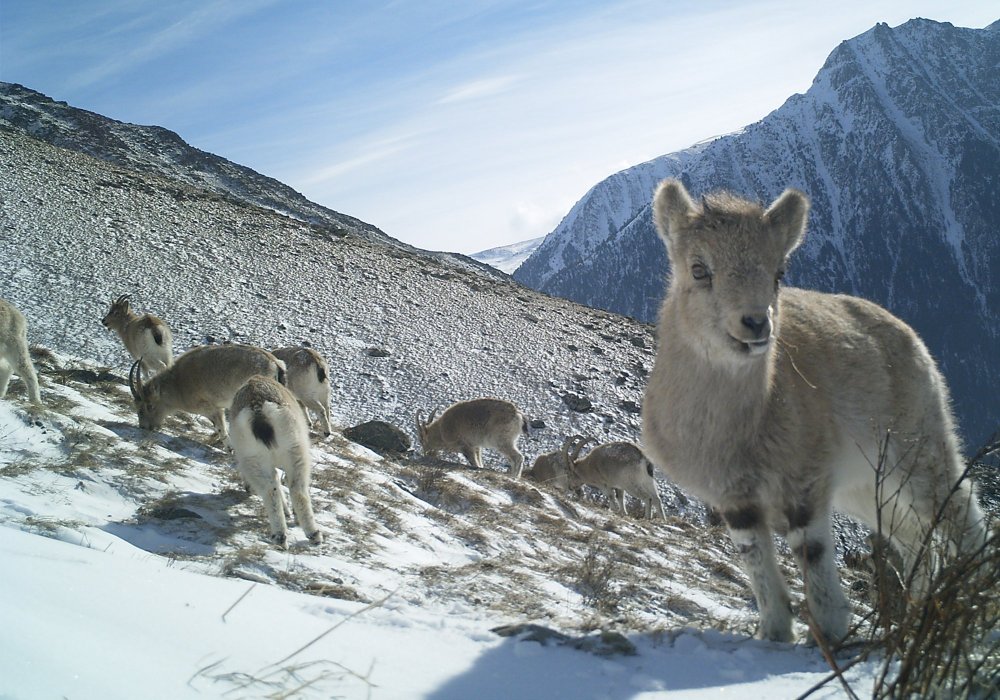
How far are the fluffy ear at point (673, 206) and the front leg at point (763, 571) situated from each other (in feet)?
7.00

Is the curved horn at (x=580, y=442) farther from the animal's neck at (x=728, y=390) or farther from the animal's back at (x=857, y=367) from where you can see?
the animal's neck at (x=728, y=390)

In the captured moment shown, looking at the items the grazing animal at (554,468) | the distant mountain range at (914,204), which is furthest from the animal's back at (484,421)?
the distant mountain range at (914,204)

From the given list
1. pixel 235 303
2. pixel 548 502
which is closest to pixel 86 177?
pixel 235 303

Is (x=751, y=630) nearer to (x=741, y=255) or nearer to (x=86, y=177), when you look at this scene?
(x=741, y=255)

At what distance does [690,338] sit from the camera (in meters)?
4.92

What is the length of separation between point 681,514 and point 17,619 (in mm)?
15928

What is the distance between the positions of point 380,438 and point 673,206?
9.76 m

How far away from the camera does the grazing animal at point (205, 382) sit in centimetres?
1071

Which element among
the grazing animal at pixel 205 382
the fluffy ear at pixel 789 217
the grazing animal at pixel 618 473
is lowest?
the grazing animal at pixel 618 473

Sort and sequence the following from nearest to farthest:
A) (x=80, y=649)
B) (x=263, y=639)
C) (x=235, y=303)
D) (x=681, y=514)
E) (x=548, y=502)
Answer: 1. (x=80, y=649)
2. (x=263, y=639)
3. (x=548, y=502)
4. (x=681, y=514)
5. (x=235, y=303)

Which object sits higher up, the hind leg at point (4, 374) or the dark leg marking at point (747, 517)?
the hind leg at point (4, 374)

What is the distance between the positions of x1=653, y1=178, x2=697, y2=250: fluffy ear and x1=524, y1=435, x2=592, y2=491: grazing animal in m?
11.0

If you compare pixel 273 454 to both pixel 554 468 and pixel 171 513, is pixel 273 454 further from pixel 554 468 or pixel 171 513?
pixel 554 468

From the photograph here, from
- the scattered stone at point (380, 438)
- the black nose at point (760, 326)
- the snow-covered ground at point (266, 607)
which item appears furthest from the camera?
the scattered stone at point (380, 438)
